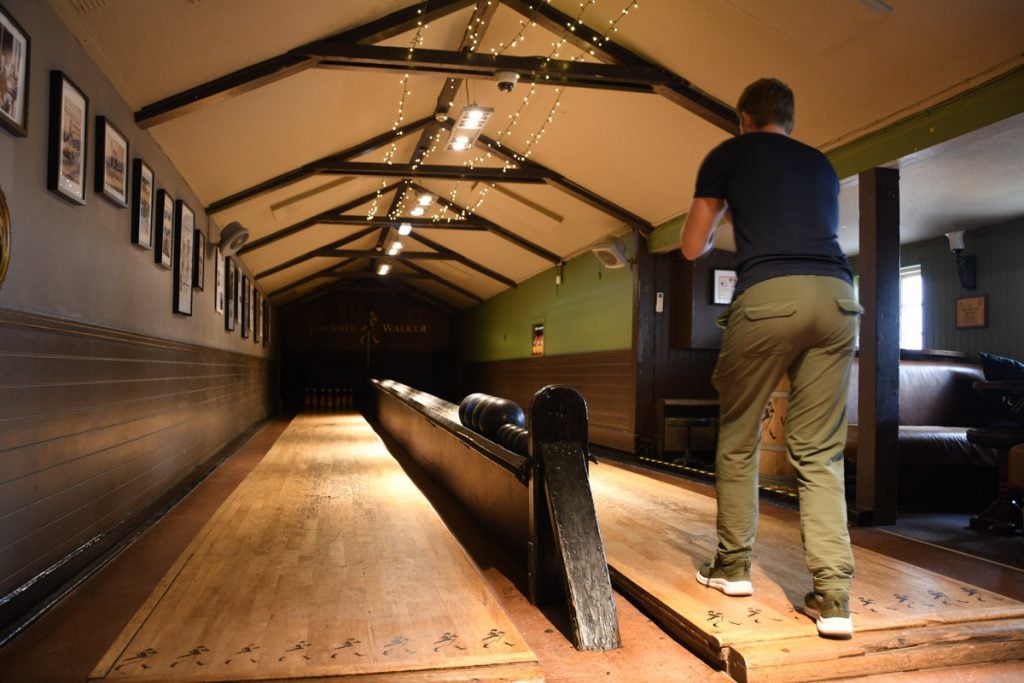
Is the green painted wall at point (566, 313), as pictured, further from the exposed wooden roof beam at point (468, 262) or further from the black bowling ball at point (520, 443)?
the black bowling ball at point (520, 443)

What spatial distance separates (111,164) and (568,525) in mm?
3053

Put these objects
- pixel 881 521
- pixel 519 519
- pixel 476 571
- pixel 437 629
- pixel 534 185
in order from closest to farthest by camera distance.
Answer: pixel 437 629 < pixel 476 571 < pixel 519 519 < pixel 881 521 < pixel 534 185

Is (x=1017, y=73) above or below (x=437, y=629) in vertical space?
above

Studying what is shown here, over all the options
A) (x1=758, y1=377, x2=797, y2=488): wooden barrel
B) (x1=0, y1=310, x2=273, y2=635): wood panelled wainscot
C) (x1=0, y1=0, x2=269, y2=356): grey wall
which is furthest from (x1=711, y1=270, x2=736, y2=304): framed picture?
(x1=0, y1=0, x2=269, y2=356): grey wall

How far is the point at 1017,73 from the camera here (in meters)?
3.84

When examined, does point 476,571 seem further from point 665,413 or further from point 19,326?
point 665,413

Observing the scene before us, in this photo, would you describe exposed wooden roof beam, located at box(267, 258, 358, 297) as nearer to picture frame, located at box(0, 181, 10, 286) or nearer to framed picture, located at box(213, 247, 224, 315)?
framed picture, located at box(213, 247, 224, 315)

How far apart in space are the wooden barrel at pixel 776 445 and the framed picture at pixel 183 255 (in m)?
4.46

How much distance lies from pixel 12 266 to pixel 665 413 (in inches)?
248

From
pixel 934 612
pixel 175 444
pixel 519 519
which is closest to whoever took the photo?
pixel 934 612

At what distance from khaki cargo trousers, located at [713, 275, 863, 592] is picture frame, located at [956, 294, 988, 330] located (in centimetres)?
599

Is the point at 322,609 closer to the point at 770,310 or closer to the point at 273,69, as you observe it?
the point at 770,310

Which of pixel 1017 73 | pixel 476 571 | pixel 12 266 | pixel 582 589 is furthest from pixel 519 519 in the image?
pixel 1017 73

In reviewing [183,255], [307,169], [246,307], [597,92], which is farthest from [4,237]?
[246,307]
